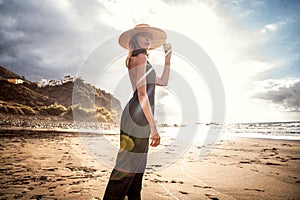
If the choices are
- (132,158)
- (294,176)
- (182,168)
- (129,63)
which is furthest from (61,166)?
(294,176)

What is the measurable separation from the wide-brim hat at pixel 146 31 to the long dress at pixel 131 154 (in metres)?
0.41

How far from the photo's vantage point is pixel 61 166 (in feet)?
16.0

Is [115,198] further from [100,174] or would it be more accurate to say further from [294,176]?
[294,176]

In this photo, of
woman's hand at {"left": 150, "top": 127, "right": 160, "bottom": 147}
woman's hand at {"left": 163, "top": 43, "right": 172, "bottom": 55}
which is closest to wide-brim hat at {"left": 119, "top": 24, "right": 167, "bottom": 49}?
woman's hand at {"left": 163, "top": 43, "right": 172, "bottom": 55}

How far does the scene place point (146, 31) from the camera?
2.49 m

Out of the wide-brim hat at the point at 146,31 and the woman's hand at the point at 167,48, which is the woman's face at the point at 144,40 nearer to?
the wide-brim hat at the point at 146,31

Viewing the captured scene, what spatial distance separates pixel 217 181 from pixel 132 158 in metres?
2.70

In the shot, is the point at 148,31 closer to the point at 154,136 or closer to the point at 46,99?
the point at 154,136

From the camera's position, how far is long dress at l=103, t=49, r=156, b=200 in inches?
80.6

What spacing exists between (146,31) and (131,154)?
1.60m

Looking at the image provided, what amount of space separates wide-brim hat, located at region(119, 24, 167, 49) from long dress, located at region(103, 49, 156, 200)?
414 millimetres

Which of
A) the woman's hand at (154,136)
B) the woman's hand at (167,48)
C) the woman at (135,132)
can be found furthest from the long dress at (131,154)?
the woman's hand at (167,48)

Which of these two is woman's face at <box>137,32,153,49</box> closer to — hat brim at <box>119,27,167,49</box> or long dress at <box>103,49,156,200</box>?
hat brim at <box>119,27,167,49</box>

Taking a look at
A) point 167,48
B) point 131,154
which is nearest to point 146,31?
point 167,48
